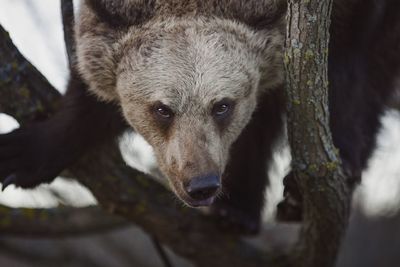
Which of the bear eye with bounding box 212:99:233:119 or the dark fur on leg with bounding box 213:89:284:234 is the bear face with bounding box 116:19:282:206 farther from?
the dark fur on leg with bounding box 213:89:284:234

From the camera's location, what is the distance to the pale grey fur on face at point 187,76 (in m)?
5.38

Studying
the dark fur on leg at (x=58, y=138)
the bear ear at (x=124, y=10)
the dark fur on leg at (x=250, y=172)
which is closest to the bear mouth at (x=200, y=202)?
the bear ear at (x=124, y=10)

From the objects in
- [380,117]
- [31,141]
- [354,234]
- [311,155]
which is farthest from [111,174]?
[354,234]

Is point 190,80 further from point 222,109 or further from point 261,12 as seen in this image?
point 261,12

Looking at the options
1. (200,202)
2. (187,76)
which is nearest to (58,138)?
(187,76)

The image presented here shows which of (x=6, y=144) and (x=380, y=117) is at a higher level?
(x=6, y=144)

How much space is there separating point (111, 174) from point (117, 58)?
94cm

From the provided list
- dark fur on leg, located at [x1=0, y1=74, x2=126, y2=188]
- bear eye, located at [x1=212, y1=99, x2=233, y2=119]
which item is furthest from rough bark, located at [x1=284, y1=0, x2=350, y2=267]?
dark fur on leg, located at [x1=0, y1=74, x2=126, y2=188]

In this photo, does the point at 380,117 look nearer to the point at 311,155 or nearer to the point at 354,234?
the point at 311,155

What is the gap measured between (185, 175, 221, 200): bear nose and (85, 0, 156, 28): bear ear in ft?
3.71

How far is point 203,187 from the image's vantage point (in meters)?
5.14

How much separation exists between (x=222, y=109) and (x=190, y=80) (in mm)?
284

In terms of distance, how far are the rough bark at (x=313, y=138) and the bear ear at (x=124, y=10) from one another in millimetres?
1086

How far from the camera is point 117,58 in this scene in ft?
19.0
